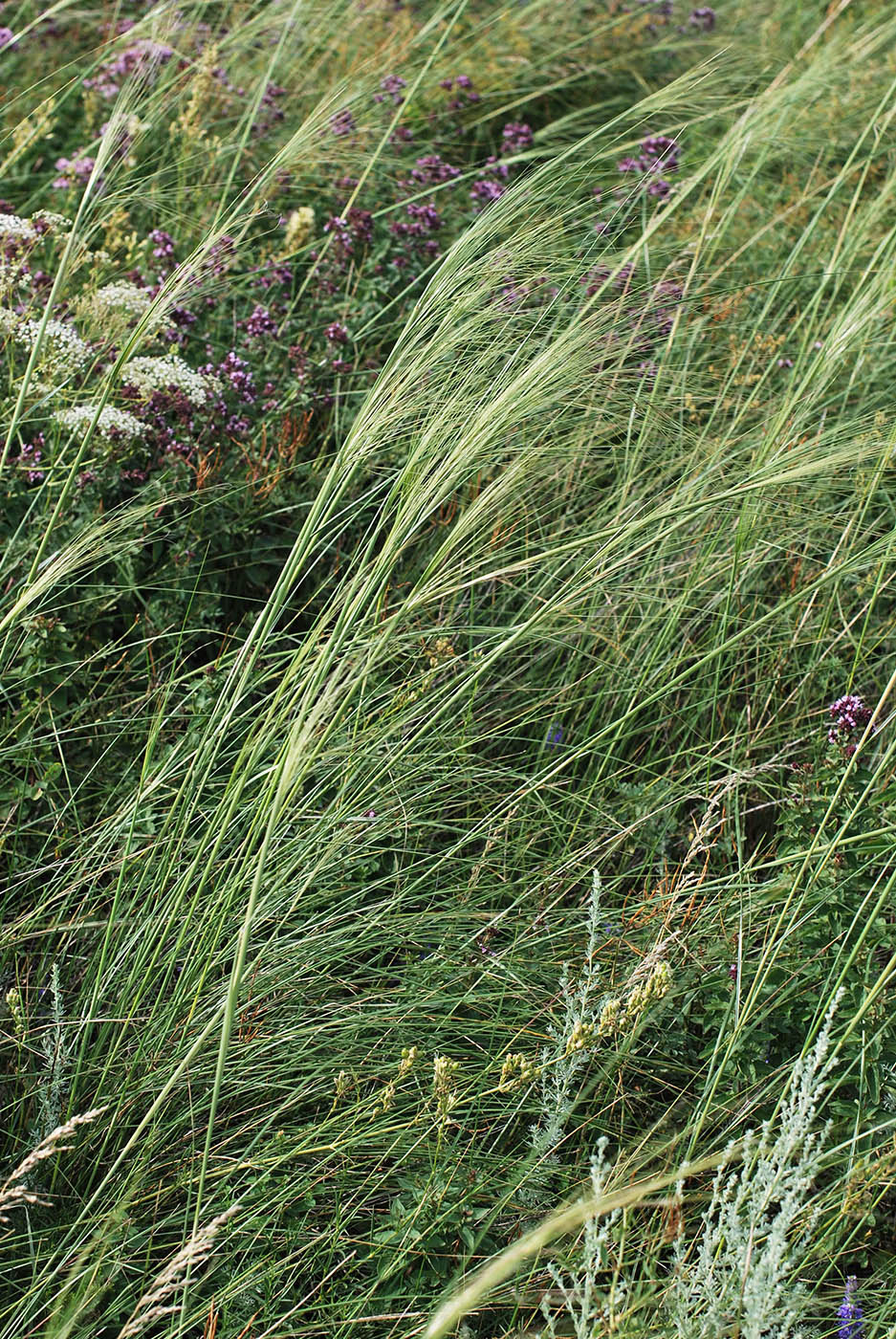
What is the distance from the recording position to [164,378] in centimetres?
213

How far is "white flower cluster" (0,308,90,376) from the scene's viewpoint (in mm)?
1944

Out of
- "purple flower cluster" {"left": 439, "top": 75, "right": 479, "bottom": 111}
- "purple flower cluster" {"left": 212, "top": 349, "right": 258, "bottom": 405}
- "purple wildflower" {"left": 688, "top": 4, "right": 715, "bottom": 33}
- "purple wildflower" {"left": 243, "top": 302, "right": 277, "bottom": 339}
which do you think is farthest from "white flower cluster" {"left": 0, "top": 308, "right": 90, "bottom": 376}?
"purple wildflower" {"left": 688, "top": 4, "right": 715, "bottom": 33}

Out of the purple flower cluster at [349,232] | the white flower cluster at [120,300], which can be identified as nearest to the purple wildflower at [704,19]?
the purple flower cluster at [349,232]

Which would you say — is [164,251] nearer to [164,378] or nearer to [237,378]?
[237,378]

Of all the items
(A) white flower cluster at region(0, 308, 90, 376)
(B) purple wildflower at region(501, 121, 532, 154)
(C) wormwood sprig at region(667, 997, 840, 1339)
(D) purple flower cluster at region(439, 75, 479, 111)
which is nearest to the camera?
(C) wormwood sprig at region(667, 997, 840, 1339)

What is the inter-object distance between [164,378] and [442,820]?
0.99m

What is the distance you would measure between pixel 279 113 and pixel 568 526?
171cm

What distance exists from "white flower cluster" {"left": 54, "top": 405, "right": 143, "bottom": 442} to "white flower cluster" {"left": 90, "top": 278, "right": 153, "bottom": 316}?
0.17m

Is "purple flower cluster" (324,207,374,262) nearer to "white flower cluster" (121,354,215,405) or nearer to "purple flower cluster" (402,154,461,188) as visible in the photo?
"purple flower cluster" (402,154,461,188)

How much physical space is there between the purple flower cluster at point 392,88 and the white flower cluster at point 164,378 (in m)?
1.23

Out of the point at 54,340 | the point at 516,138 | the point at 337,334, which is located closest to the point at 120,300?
the point at 54,340

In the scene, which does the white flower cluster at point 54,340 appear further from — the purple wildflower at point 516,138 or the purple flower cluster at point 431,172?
the purple wildflower at point 516,138

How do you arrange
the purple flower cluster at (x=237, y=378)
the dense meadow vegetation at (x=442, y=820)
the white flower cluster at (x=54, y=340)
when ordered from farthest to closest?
the purple flower cluster at (x=237, y=378)
the white flower cluster at (x=54, y=340)
the dense meadow vegetation at (x=442, y=820)

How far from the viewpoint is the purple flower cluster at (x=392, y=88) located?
302 centimetres
